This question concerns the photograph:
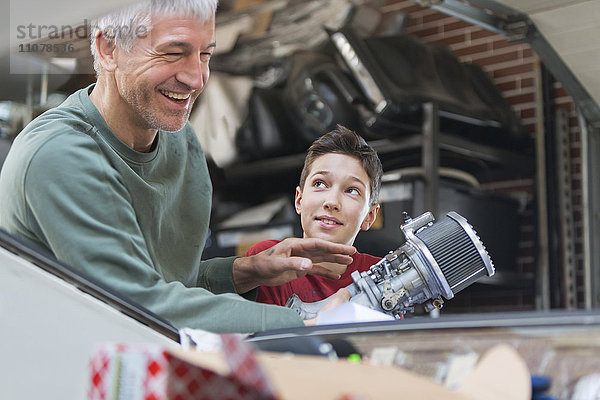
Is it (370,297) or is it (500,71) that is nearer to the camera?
(370,297)

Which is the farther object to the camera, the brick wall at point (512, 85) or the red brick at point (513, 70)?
the red brick at point (513, 70)

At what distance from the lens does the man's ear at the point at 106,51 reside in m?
1.16

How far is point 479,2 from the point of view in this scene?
1751 mm

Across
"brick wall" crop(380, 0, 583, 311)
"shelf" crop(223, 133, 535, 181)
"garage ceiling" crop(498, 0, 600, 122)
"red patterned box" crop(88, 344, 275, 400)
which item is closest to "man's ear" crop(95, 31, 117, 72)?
"red patterned box" crop(88, 344, 275, 400)

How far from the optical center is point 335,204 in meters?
1.27

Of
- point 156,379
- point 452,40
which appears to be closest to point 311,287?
point 156,379

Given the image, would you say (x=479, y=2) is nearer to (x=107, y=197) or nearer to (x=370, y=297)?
(x=370, y=297)

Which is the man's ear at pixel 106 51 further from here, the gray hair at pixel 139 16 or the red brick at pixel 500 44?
the red brick at pixel 500 44

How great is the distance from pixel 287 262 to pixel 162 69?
35 cm

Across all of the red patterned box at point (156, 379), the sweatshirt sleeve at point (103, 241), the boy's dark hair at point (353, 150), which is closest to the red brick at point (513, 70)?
the boy's dark hair at point (353, 150)

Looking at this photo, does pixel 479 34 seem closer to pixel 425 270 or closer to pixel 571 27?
pixel 571 27

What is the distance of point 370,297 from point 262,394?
0.66 metres

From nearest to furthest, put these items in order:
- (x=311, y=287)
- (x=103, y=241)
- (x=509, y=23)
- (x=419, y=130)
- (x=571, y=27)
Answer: (x=103, y=241)
(x=311, y=287)
(x=571, y=27)
(x=509, y=23)
(x=419, y=130)

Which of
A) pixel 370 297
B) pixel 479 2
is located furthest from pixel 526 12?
pixel 370 297
